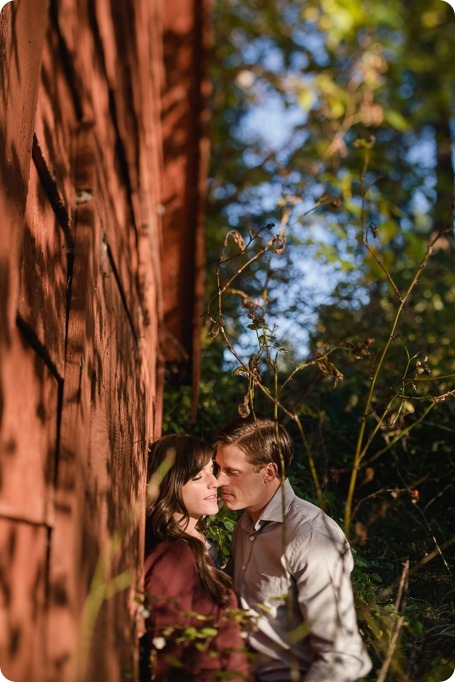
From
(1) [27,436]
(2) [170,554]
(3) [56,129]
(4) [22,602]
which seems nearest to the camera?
(4) [22,602]

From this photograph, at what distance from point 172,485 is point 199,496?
0.40 feet

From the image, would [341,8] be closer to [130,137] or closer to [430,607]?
[130,137]

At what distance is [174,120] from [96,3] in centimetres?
221

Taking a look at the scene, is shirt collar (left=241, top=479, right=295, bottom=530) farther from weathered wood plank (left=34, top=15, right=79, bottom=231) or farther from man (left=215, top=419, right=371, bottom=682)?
weathered wood plank (left=34, top=15, right=79, bottom=231)

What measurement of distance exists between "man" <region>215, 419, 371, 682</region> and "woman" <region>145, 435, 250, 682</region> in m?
0.13

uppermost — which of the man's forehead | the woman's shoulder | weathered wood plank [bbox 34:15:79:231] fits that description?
weathered wood plank [bbox 34:15:79:231]

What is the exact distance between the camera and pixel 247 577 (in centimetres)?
294

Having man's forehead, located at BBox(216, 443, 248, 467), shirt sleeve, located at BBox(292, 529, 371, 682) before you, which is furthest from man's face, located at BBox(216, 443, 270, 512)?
shirt sleeve, located at BBox(292, 529, 371, 682)

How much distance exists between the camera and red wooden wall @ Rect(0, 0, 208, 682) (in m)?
1.47

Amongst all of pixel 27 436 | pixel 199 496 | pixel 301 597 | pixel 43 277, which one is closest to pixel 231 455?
pixel 199 496

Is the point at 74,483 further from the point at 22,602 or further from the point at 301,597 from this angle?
the point at 301,597

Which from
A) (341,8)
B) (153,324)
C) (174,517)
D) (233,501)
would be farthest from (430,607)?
(341,8)

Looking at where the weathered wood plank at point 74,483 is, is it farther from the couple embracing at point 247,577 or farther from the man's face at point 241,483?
the man's face at point 241,483

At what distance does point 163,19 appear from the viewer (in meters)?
5.48
